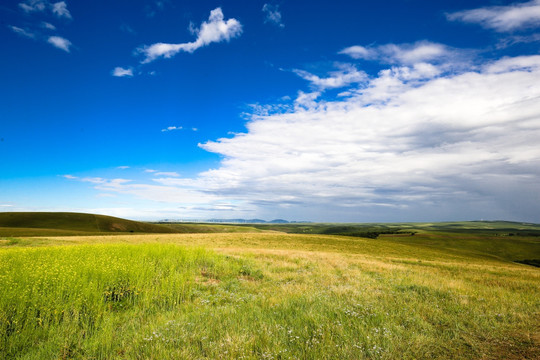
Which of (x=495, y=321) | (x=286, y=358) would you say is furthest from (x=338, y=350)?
(x=495, y=321)

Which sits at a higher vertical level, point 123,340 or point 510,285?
point 123,340

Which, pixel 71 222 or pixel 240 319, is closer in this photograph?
pixel 240 319

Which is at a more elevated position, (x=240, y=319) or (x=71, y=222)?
(x=240, y=319)

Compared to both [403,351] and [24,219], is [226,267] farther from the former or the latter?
[24,219]

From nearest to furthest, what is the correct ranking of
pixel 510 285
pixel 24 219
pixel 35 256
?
pixel 35 256 → pixel 510 285 → pixel 24 219

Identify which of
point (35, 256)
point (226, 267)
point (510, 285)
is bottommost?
point (510, 285)

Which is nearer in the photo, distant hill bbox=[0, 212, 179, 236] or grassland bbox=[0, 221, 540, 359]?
grassland bbox=[0, 221, 540, 359]

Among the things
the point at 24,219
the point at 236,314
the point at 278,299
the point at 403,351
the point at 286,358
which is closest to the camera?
the point at 286,358

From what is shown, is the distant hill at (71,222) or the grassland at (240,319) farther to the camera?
the distant hill at (71,222)

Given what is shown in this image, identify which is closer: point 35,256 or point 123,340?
point 123,340

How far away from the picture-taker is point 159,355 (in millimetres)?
4891

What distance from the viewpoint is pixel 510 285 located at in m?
13.5

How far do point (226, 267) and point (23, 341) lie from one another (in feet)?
29.3

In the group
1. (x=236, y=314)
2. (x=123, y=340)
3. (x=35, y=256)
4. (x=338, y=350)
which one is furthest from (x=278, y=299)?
(x=35, y=256)
